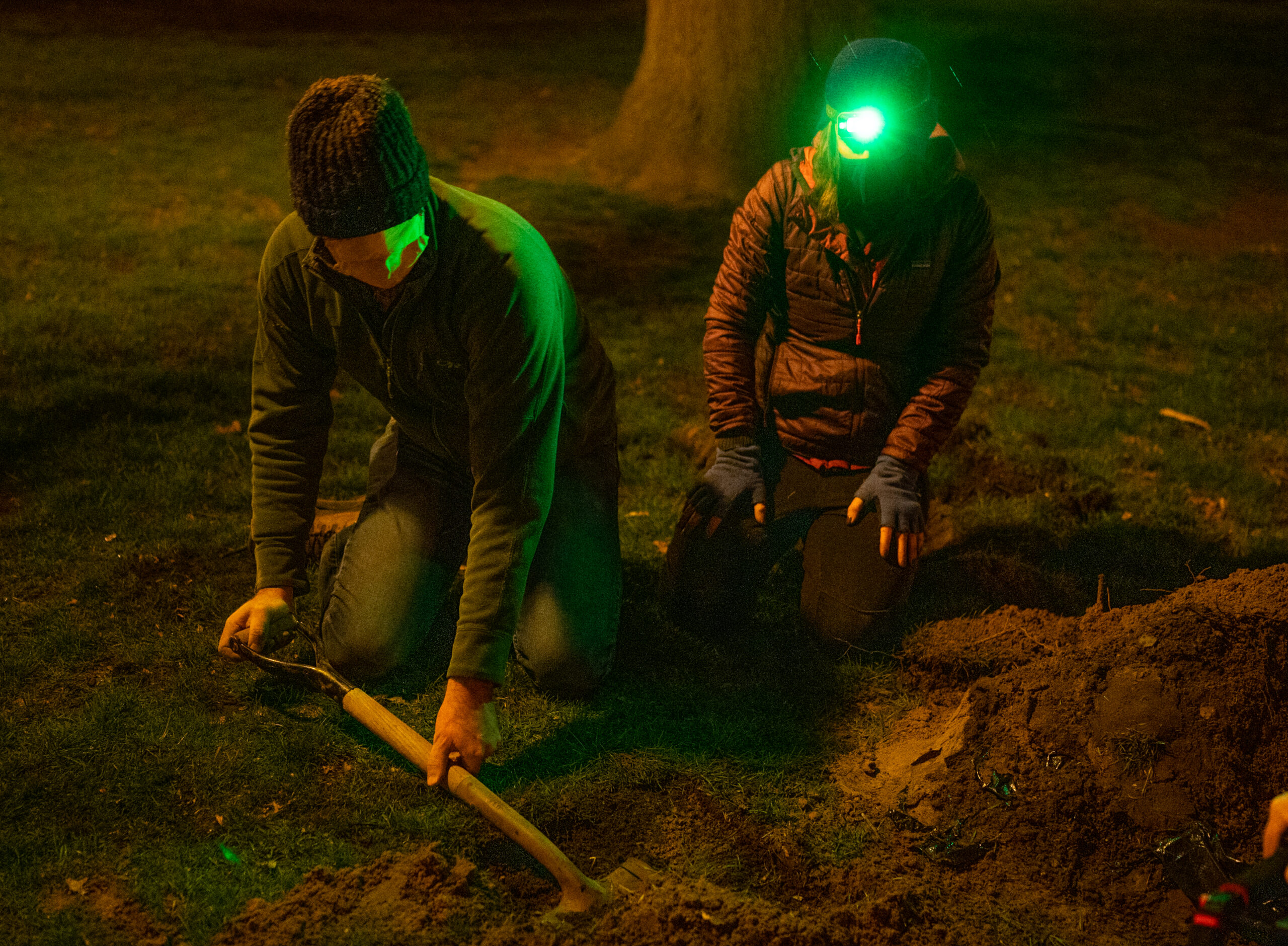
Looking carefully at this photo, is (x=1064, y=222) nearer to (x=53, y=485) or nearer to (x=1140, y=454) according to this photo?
(x=1140, y=454)

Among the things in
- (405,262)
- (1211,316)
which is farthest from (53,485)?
(1211,316)

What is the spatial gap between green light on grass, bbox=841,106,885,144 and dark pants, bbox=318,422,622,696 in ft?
3.97

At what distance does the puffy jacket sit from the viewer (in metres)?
3.34

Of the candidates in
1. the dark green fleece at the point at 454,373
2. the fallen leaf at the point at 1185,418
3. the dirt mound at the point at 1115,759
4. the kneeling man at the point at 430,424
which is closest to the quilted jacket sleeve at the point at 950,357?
the dirt mound at the point at 1115,759

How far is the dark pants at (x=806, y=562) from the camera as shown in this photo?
357 cm

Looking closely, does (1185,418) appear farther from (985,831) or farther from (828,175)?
(985,831)

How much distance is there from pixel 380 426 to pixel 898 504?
270 cm

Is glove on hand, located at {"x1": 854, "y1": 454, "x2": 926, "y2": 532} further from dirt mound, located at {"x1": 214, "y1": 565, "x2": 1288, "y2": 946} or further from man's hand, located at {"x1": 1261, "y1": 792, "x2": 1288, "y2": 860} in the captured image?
man's hand, located at {"x1": 1261, "y1": 792, "x2": 1288, "y2": 860}

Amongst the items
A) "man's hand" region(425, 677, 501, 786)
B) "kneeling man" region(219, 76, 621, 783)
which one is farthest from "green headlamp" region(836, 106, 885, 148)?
"man's hand" region(425, 677, 501, 786)

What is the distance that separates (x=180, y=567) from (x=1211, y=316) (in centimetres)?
630

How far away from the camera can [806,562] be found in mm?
3777

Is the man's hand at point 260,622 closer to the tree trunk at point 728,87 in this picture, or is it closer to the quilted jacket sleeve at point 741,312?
the quilted jacket sleeve at point 741,312

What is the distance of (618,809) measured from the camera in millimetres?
3025

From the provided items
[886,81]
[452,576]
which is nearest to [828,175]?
[886,81]
